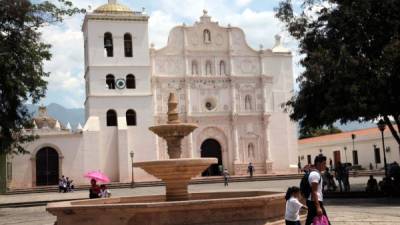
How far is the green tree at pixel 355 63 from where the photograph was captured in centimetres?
1745

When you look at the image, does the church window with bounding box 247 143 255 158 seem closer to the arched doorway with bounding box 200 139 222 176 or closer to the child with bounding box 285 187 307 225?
the arched doorway with bounding box 200 139 222 176

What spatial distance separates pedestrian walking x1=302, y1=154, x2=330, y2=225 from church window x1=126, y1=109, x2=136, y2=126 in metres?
31.2

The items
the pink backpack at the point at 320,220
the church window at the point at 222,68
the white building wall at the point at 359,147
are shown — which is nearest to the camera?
the pink backpack at the point at 320,220

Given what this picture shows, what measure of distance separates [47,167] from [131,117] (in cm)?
660

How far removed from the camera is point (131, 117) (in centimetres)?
3806

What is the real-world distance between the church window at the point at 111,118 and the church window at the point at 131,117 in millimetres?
853

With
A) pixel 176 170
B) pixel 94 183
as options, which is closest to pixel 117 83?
pixel 94 183

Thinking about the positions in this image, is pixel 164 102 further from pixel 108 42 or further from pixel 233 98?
pixel 108 42

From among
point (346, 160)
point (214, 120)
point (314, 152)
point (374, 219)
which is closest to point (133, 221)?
point (374, 219)

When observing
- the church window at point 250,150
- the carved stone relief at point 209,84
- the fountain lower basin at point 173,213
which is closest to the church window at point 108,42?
the carved stone relief at point 209,84

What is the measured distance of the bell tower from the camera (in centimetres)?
3688

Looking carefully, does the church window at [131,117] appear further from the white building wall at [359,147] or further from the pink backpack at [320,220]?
the pink backpack at [320,220]

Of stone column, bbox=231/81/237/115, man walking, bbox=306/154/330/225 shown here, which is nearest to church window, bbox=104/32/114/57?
stone column, bbox=231/81/237/115

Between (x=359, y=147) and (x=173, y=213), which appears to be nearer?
(x=173, y=213)
